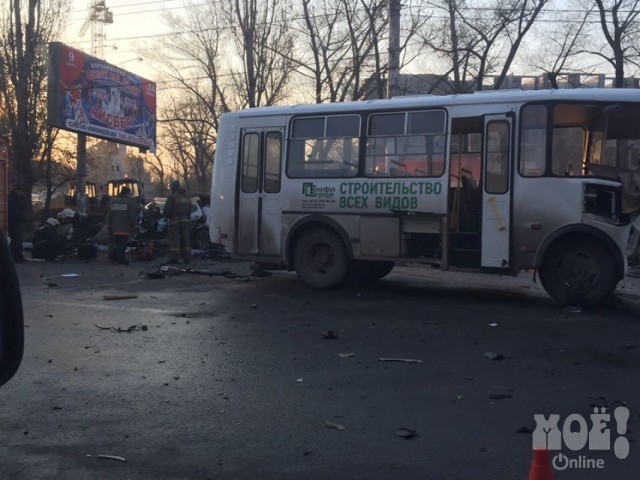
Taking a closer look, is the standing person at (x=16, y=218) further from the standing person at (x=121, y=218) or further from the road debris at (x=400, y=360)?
the road debris at (x=400, y=360)

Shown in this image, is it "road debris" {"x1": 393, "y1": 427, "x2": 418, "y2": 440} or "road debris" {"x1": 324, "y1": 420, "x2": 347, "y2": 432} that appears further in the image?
"road debris" {"x1": 324, "y1": 420, "x2": 347, "y2": 432}

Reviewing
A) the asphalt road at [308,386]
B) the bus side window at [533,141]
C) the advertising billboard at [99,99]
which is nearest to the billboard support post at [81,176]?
the advertising billboard at [99,99]

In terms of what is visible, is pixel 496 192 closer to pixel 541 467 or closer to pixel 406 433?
pixel 406 433

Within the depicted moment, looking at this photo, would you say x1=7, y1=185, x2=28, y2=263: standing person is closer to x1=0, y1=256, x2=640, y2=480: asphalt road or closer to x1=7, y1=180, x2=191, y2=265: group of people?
x1=7, y1=180, x2=191, y2=265: group of people

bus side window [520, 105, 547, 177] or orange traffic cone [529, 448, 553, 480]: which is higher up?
bus side window [520, 105, 547, 177]

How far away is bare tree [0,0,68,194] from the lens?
93.6 ft

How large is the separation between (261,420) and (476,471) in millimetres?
1660

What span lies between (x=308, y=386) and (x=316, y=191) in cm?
636

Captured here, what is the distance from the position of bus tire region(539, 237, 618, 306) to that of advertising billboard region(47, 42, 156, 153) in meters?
20.3

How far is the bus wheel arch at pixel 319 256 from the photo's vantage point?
11898 mm

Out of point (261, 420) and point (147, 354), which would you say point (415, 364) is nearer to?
point (261, 420)

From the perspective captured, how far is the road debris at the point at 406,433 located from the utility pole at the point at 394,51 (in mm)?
13917

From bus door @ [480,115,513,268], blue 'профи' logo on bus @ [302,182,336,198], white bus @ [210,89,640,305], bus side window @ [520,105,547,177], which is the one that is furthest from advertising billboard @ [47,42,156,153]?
bus side window @ [520,105,547,177]

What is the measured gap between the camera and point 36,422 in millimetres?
5105
